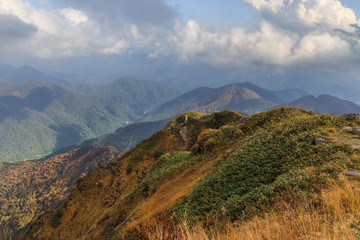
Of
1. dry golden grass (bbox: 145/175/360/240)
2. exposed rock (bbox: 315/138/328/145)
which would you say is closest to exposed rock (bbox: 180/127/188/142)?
exposed rock (bbox: 315/138/328/145)

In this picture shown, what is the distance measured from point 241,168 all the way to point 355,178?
6.36 metres

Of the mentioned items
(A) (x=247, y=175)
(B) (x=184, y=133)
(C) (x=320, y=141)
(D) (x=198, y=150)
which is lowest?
(B) (x=184, y=133)

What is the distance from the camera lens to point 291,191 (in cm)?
812

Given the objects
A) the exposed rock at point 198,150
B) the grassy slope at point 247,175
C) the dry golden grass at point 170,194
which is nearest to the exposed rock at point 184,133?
the grassy slope at point 247,175

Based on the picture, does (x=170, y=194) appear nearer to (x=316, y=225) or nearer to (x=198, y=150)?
(x=198, y=150)

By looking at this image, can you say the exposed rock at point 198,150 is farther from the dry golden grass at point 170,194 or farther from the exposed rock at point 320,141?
the exposed rock at point 320,141

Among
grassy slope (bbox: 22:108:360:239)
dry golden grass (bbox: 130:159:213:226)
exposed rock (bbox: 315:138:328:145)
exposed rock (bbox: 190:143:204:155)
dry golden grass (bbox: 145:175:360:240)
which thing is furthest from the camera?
exposed rock (bbox: 190:143:204:155)

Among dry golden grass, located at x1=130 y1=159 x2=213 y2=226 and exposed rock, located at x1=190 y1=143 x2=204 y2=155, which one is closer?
dry golden grass, located at x1=130 y1=159 x2=213 y2=226

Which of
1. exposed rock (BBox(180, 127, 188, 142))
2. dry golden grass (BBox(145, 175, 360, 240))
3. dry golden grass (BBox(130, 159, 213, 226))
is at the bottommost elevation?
exposed rock (BBox(180, 127, 188, 142))

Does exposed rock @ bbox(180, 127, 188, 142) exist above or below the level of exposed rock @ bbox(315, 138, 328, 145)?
below

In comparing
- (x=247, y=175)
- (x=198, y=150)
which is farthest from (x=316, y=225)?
(x=198, y=150)

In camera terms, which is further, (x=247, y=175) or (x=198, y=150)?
(x=198, y=150)

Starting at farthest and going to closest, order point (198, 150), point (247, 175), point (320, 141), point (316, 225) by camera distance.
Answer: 1. point (198, 150)
2. point (320, 141)
3. point (247, 175)
4. point (316, 225)

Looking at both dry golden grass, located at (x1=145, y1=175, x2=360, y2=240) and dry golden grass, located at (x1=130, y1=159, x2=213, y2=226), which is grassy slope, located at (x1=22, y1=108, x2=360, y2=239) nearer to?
Answer: dry golden grass, located at (x1=130, y1=159, x2=213, y2=226)
